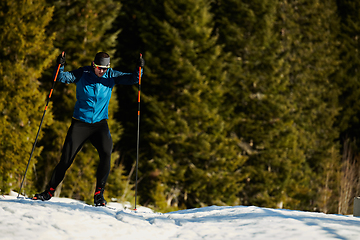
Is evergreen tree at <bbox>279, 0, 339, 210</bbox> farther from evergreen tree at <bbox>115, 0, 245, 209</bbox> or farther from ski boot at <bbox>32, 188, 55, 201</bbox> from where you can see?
ski boot at <bbox>32, 188, 55, 201</bbox>

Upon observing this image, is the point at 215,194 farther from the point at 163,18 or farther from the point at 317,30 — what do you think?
the point at 317,30

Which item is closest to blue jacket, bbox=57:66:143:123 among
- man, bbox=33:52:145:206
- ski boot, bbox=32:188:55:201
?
man, bbox=33:52:145:206

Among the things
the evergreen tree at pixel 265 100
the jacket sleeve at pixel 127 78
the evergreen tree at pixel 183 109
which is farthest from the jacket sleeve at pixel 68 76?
the evergreen tree at pixel 265 100

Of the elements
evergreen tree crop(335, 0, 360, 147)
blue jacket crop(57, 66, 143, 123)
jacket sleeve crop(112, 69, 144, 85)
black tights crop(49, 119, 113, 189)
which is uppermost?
evergreen tree crop(335, 0, 360, 147)

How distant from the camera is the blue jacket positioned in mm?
5262

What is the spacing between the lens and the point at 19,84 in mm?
10453

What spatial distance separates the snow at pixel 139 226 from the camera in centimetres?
417

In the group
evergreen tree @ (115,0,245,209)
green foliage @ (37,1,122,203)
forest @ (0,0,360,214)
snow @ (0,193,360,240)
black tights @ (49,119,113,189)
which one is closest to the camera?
snow @ (0,193,360,240)

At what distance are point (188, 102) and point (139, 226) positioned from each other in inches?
439

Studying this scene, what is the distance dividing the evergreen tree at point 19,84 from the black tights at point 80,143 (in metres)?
5.40

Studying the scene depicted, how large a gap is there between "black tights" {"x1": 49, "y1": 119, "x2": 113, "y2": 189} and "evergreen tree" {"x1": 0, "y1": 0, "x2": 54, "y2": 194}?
17.7 feet

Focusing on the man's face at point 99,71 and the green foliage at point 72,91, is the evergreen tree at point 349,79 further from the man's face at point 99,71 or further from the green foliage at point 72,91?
the man's face at point 99,71

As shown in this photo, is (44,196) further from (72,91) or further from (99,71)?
(72,91)

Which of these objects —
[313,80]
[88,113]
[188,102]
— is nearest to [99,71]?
[88,113]
